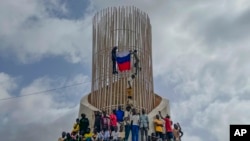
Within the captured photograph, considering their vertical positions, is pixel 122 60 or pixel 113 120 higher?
pixel 122 60

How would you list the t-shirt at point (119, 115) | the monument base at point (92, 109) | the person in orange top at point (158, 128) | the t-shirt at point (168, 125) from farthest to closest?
1. the monument base at point (92, 109)
2. the t-shirt at point (168, 125)
3. the t-shirt at point (119, 115)
4. the person in orange top at point (158, 128)

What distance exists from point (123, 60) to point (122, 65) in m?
0.31

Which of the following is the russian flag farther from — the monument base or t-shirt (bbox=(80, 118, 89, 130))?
t-shirt (bbox=(80, 118, 89, 130))

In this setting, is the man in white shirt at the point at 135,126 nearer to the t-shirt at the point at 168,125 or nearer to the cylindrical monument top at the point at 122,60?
the t-shirt at the point at 168,125

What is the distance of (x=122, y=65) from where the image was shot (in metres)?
23.7

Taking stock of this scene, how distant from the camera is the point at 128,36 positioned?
25219 millimetres

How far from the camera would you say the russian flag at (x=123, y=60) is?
77.5 feet

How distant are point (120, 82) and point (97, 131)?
559 centimetres

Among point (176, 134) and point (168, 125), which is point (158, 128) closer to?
point (168, 125)

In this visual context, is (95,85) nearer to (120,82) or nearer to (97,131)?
(120,82)

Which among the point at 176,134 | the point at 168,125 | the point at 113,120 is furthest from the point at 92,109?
the point at 176,134

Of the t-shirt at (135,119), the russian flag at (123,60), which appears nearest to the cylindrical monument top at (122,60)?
the russian flag at (123,60)

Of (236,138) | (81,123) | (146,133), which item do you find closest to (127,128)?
(146,133)

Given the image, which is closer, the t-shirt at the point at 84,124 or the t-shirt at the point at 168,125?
the t-shirt at the point at 84,124
